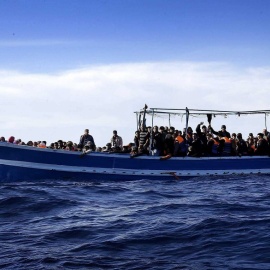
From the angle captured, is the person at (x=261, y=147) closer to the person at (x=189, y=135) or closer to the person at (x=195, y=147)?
the person at (x=195, y=147)

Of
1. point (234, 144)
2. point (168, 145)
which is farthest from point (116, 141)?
point (234, 144)

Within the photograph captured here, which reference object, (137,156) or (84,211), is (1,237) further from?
(137,156)

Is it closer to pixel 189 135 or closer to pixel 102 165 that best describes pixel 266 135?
pixel 189 135

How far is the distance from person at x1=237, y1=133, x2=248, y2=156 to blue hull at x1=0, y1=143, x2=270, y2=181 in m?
0.34

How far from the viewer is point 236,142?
70.5 ft

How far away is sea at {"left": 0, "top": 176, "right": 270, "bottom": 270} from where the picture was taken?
680 centimetres

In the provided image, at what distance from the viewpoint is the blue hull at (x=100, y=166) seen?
18781 mm

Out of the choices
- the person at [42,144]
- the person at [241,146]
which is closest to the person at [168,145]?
the person at [241,146]

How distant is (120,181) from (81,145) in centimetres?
253

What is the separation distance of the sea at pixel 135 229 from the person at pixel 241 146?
5.94m

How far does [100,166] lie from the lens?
19.6 m

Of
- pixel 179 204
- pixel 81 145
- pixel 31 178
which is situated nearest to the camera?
pixel 179 204

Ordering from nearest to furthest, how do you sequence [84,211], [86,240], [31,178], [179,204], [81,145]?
[86,240] < [84,211] < [179,204] < [31,178] < [81,145]

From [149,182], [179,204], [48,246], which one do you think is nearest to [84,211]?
[179,204]
